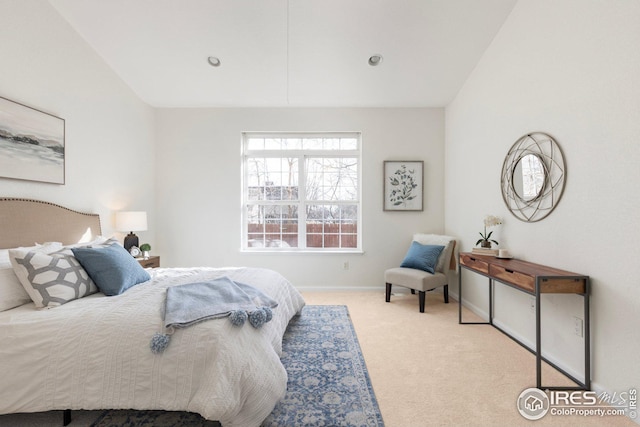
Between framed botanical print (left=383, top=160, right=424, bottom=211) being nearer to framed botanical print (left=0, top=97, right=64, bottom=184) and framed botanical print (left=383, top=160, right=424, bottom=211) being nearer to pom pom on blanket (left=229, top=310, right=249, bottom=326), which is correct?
pom pom on blanket (left=229, top=310, right=249, bottom=326)

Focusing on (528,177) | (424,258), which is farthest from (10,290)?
(528,177)

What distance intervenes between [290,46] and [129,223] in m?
2.67

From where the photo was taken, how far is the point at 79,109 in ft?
10.3

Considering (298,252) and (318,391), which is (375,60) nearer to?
(298,252)

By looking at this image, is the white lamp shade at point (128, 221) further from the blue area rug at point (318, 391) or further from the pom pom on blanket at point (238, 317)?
the pom pom on blanket at point (238, 317)

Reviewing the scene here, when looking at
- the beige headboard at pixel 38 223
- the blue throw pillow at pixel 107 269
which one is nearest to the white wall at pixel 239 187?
the beige headboard at pixel 38 223

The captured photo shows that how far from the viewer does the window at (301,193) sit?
15.0 ft

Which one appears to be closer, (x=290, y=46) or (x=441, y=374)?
(x=441, y=374)

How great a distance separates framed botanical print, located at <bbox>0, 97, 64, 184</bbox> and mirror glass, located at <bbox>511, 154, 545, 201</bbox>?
419 centimetres

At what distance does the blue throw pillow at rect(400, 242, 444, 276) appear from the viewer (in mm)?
3811

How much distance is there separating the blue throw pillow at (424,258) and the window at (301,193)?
85 cm

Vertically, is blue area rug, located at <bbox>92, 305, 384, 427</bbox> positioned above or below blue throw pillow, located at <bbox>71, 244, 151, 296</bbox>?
below

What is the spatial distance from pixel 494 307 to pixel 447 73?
8.90 ft

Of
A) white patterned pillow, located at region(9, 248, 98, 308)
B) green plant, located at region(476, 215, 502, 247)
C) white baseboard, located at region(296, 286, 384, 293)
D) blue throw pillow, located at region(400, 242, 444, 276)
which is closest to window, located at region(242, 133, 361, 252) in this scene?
white baseboard, located at region(296, 286, 384, 293)
